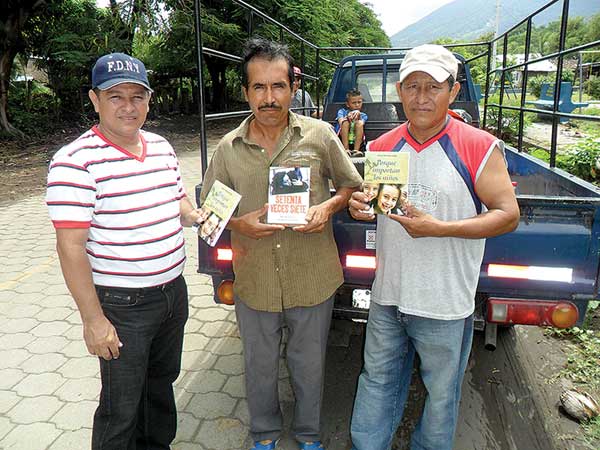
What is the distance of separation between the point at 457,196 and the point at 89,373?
8.73ft

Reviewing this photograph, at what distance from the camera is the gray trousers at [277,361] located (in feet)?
7.55

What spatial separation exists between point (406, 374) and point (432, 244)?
2.24 ft

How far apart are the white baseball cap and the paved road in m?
1.89

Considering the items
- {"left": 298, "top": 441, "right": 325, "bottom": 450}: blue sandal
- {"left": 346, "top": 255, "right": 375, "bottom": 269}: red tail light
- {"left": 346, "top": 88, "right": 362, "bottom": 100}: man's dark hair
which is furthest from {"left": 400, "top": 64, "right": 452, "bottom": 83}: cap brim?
{"left": 346, "top": 88, "right": 362, "bottom": 100}: man's dark hair

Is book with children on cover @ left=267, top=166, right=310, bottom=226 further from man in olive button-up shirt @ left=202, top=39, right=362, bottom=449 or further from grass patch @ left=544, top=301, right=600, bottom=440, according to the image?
grass patch @ left=544, top=301, right=600, bottom=440

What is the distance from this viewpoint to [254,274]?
2229mm

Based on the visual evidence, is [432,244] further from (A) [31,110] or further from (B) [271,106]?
(A) [31,110]

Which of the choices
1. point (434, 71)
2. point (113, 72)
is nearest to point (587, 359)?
point (434, 71)

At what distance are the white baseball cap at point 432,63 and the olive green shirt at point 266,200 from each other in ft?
1.68

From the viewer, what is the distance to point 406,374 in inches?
87.2

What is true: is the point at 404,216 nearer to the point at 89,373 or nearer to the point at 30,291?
the point at 89,373

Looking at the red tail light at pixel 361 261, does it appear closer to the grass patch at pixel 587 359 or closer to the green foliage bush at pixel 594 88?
the grass patch at pixel 587 359

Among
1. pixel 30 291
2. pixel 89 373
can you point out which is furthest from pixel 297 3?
pixel 89 373

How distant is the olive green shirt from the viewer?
84.7 inches
